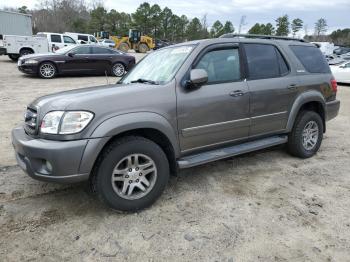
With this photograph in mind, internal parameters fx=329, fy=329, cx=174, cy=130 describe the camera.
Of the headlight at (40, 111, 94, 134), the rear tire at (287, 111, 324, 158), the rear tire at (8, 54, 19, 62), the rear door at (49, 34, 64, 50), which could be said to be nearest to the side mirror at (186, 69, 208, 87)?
the headlight at (40, 111, 94, 134)

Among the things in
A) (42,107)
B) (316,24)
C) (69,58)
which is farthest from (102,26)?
(42,107)

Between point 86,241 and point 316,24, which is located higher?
point 316,24

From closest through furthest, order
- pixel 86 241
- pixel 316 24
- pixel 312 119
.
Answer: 1. pixel 86 241
2. pixel 312 119
3. pixel 316 24

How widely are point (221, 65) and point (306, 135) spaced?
1.99m

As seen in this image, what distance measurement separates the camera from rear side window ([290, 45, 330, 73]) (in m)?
4.93

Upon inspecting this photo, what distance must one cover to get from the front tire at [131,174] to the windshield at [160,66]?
0.85m

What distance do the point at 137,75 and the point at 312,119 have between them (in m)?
2.74

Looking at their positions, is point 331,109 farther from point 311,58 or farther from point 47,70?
point 47,70

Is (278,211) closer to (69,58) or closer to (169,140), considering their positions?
(169,140)

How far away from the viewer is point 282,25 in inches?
2758

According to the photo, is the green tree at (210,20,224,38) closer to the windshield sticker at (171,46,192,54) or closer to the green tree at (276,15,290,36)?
the green tree at (276,15,290,36)

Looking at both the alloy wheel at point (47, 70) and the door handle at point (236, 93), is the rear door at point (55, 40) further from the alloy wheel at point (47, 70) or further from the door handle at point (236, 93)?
the door handle at point (236, 93)

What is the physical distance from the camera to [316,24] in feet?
294

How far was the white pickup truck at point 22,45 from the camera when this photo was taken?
62.5ft
